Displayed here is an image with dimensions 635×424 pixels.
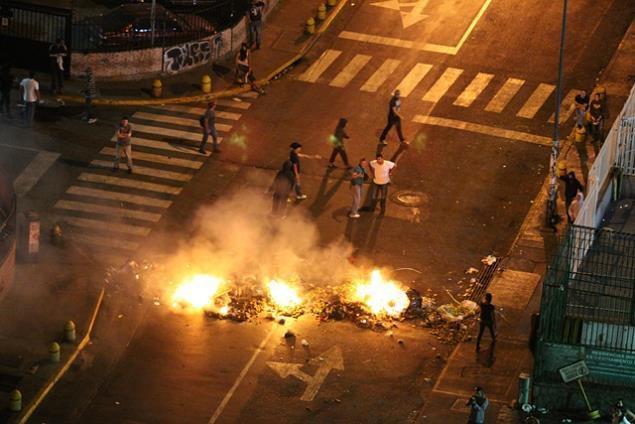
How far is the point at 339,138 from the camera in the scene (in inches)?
1702

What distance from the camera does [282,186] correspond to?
4066 centimetres

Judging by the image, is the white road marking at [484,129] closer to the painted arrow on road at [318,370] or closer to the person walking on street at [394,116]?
the person walking on street at [394,116]

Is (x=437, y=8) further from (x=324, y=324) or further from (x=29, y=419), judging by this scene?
(x=29, y=419)

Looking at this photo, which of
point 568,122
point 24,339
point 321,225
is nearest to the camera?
point 24,339

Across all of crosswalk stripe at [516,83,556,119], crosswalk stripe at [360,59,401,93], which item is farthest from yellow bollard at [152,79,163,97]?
crosswalk stripe at [516,83,556,119]

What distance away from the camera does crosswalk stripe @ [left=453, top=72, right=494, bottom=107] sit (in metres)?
47.4

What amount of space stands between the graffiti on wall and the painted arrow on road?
600 inches

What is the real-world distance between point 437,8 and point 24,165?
16153 mm

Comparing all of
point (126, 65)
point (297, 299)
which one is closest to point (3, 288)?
point (297, 299)

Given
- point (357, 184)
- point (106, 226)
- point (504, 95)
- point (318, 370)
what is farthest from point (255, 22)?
point (318, 370)

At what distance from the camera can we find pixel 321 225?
133 feet

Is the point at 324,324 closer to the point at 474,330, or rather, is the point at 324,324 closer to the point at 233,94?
the point at 474,330

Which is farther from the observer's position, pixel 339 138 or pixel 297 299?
pixel 339 138

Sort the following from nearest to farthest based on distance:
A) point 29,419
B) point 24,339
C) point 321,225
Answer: point 29,419 < point 24,339 < point 321,225
